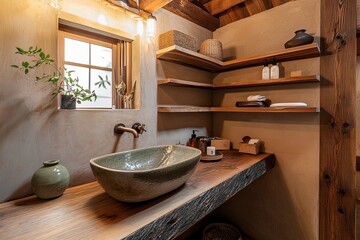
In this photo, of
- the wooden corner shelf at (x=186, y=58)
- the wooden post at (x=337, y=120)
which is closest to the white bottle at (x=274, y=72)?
the wooden post at (x=337, y=120)

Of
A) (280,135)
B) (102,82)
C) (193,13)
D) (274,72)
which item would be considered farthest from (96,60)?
(280,135)

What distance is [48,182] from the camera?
869 millimetres

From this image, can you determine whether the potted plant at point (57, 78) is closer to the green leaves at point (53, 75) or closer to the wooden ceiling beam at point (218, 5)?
the green leaves at point (53, 75)

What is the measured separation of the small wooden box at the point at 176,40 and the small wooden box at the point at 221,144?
0.92 m

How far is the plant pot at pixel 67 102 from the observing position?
3.47 feet

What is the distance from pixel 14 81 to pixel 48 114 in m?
0.21

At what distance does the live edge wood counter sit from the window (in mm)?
638

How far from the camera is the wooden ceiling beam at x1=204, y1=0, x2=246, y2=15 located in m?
1.87

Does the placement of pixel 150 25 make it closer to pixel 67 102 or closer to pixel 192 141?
pixel 67 102

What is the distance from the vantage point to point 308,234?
62.2 inches

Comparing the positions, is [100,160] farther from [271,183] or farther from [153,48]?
[271,183]

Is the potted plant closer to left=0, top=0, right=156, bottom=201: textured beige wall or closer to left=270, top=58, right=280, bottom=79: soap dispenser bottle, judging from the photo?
left=0, top=0, right=156, bottom=201: textured beige wall

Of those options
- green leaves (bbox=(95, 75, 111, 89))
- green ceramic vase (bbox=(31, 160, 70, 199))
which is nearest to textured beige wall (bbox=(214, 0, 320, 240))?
green leaves (bbox=(95, 75, 111, 89))

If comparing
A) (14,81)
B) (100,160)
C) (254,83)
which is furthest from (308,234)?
(14,81)
